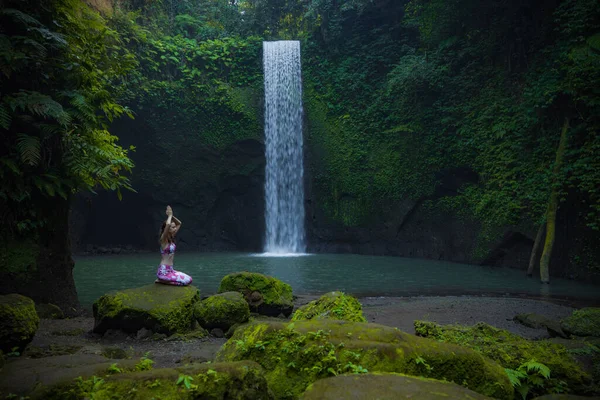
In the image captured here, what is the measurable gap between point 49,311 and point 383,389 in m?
6.35

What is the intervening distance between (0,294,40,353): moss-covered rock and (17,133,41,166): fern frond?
250cm

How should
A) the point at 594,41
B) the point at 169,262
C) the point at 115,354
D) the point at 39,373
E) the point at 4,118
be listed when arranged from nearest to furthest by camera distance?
the point at 39,373
the point at 115,354
the point at 4,118
the point at 169,262
the point at 594,41

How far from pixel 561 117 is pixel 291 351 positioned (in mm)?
14298

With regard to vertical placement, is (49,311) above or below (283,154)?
below

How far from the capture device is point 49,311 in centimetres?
686

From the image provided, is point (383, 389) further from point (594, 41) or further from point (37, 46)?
point (594, 41)

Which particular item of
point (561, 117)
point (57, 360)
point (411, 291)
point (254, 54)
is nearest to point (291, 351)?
point (57, 360)

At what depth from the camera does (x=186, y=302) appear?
21.3 ft

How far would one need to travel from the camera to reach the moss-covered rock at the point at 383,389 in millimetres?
2510

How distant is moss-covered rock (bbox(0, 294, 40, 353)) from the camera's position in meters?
4.27

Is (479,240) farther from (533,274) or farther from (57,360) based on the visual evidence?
(57,360)

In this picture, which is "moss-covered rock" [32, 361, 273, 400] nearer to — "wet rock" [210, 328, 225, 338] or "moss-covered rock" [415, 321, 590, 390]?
"moss-covered rock" [415, 321, 590, 390]

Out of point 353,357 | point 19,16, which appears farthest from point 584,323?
point 19,16

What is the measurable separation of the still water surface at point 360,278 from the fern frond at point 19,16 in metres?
5.45
